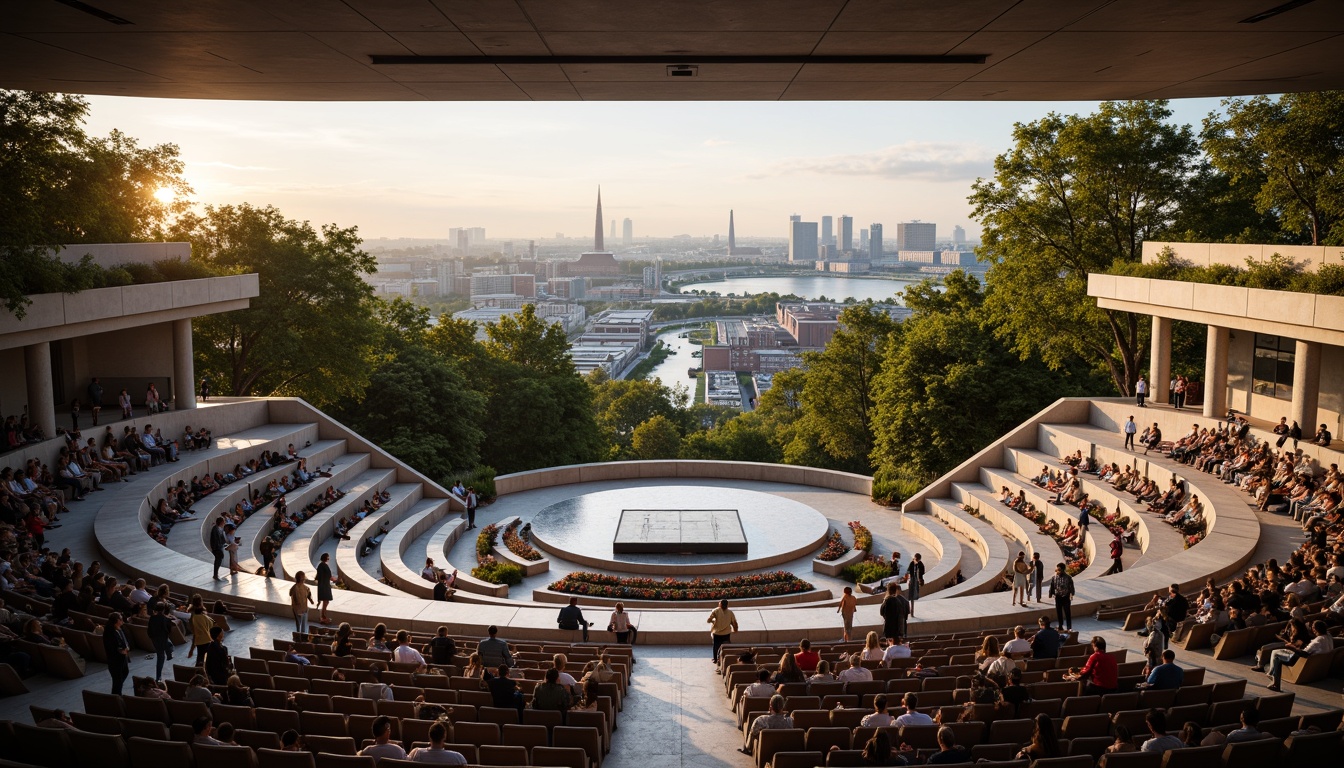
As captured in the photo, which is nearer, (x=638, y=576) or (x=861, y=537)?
(x=638, y=576)

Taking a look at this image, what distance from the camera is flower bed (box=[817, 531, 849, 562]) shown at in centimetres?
2657

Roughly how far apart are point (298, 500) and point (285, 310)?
16.6 metres

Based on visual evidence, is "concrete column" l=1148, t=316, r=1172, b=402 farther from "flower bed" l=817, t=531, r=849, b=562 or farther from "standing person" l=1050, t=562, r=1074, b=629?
"standing person" l=1050, t=562, r=1074, b=629

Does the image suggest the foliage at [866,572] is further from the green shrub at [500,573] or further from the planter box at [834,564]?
the green shrub at [500,573]

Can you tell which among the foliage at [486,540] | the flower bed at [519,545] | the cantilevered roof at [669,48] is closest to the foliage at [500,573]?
the flower bed at [519,545]

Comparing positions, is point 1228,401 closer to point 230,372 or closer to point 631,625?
point 631,625

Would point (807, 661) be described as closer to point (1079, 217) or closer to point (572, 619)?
point (572, 619)

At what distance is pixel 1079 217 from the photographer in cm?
4216

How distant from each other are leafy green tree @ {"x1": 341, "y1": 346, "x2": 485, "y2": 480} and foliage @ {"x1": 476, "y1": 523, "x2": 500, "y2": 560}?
12.6 meters

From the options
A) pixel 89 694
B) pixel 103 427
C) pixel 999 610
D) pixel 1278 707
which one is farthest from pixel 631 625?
pixel 103 427

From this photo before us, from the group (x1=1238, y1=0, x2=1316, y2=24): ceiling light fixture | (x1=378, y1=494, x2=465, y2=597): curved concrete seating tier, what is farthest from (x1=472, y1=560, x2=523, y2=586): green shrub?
(x1=1238, y1=0, x2=1316, y2=24): ceiling light fixture

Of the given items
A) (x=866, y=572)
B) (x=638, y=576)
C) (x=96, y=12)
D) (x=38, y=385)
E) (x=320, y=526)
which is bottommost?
(x=638, y=576)

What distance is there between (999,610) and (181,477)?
76.1 feet

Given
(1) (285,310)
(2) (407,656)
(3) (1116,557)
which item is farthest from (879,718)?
(1) (285,310)
